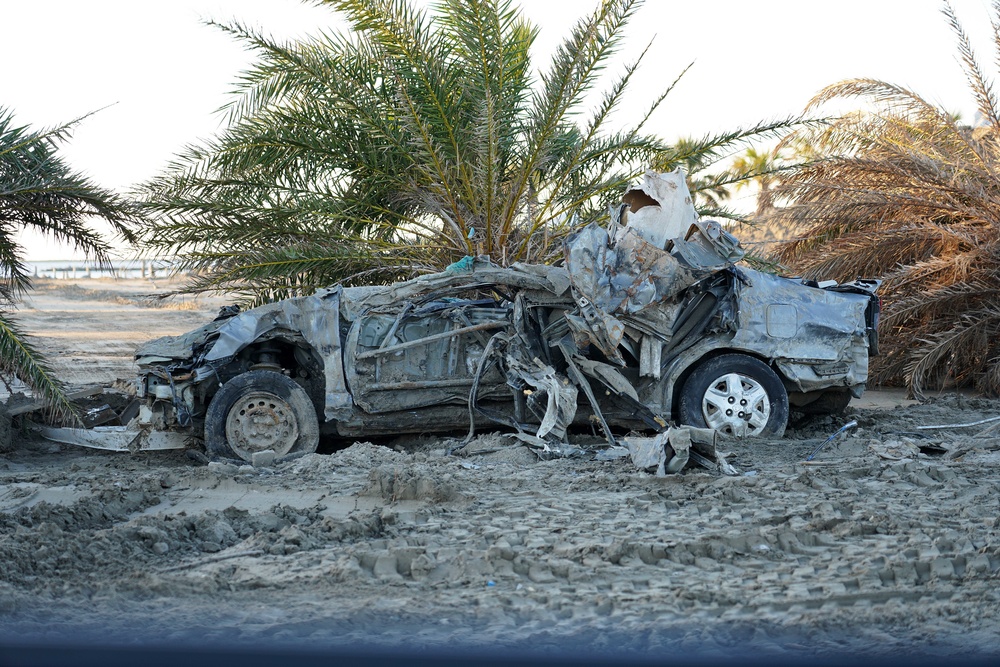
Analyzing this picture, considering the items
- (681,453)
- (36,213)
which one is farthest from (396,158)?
(681,453)

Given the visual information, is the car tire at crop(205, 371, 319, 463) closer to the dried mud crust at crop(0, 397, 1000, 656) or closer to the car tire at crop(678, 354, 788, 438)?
the dried mud crust at crop(0, 397, 1000, 656)

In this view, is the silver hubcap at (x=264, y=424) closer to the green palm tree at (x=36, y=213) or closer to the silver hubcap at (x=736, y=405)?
the green palm tree at (x=36, y=213)

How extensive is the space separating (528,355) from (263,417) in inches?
85.4

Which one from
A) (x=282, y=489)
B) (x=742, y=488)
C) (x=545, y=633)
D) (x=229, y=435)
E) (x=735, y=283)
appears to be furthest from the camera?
(x=735, y=283)

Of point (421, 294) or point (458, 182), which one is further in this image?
point (458, 182)

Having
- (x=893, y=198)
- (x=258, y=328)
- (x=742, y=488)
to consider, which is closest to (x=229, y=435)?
(x=258, y=328)

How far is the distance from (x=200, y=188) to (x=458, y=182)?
3.09 meters

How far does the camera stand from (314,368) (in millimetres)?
8109

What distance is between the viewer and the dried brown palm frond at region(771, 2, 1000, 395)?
12.2 metres

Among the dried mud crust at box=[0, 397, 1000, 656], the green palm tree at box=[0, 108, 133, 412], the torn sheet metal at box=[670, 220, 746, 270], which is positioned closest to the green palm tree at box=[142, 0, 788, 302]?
the green palm tree at box=[0, 108, 133, 412]

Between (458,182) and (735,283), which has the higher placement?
(458,182)

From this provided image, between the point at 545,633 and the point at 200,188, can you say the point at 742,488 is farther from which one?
the point at 200,188

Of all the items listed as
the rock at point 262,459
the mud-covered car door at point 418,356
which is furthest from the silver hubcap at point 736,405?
the rock at point 262,459

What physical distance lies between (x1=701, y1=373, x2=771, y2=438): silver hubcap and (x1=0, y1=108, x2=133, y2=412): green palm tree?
5.51 metres
